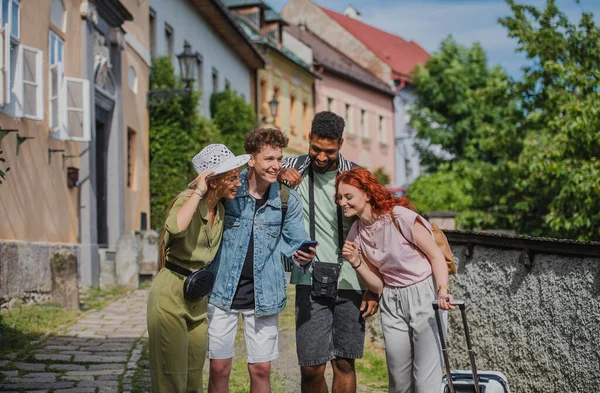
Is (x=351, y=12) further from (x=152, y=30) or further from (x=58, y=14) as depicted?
(x=58, y=14)

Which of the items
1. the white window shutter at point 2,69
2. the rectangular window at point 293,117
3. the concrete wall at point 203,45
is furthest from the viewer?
the rectangular window at point 293,117

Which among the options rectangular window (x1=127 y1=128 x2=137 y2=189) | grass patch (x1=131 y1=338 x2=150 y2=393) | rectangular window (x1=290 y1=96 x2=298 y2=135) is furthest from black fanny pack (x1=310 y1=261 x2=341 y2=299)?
rectangular window (x1=290 y1=96 x2=298 y2=135)

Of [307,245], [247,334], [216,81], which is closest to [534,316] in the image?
[307,245]

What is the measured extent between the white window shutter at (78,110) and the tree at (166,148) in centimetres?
595

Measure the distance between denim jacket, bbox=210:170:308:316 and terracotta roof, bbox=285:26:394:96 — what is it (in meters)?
36.0

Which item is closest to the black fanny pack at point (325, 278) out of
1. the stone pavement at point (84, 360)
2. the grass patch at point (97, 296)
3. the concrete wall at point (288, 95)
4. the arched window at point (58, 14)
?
the stone pavement at point (84, 360)

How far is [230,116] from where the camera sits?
24.6 meters

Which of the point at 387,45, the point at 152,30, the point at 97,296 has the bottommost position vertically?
the point at 97,296

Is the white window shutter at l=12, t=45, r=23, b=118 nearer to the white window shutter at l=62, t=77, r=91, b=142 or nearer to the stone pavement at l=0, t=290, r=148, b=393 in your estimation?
the white window shutter at l=62, t=77, r=91, b=142

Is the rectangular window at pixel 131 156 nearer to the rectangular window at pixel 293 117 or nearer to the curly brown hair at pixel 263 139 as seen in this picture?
the curly brown hair at pixel 263 139

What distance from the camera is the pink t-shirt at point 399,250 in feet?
16.4

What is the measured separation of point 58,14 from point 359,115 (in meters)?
31.3

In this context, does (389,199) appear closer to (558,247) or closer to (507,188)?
(558,247)

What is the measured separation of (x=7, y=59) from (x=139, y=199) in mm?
8508
